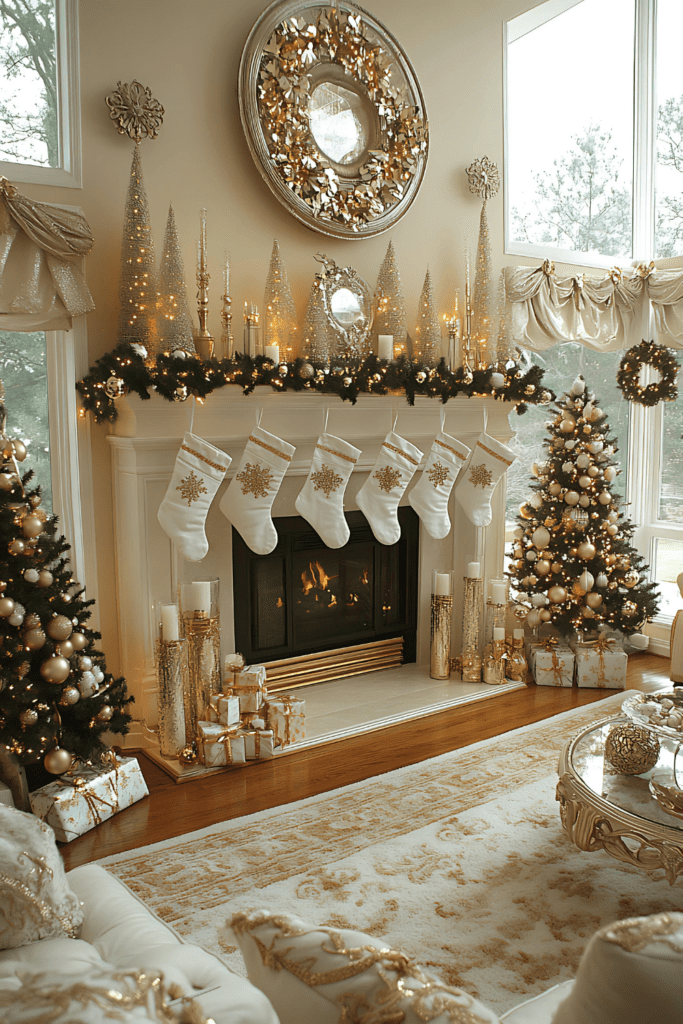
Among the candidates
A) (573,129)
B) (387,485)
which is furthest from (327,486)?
(573,129)

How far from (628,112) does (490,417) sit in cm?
258

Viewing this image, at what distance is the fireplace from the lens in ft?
13.4

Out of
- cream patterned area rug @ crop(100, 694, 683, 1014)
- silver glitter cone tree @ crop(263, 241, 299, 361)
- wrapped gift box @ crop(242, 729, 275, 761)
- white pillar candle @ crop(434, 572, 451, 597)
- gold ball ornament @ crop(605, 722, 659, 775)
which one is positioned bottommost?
cream patterned area rug @ crop(100, 694, 683, 1014)

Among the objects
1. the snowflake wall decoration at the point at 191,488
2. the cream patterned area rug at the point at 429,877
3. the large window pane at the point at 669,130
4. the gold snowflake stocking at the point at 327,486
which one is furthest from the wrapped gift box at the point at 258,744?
the large window pane at the point at 669,130

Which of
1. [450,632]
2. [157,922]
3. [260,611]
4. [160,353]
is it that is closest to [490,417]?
[450,632]

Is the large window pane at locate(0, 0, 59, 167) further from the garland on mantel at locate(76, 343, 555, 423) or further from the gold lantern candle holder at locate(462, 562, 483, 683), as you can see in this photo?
the gold lantern candle holder at locate(462, 562, 483, 683)

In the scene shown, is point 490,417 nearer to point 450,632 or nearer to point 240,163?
point 450,632

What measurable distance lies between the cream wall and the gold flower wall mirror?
10 centimetres

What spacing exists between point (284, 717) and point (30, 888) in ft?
7.46

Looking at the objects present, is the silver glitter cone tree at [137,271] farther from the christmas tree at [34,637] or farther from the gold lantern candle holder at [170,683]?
the gold lantern candle holder at [170,683]

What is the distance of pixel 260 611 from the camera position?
4109 mm

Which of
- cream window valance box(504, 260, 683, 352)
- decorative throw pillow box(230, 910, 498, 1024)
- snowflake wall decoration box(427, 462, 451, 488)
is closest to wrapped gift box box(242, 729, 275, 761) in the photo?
snowflake wall decoration box(427, 462, 451, 488)

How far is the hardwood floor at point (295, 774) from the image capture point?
2.85 meters

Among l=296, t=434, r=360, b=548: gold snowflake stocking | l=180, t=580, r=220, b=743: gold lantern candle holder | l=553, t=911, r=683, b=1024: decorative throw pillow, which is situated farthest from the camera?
l=296, t=434, r=360, b=548: gold snowflake stocking
